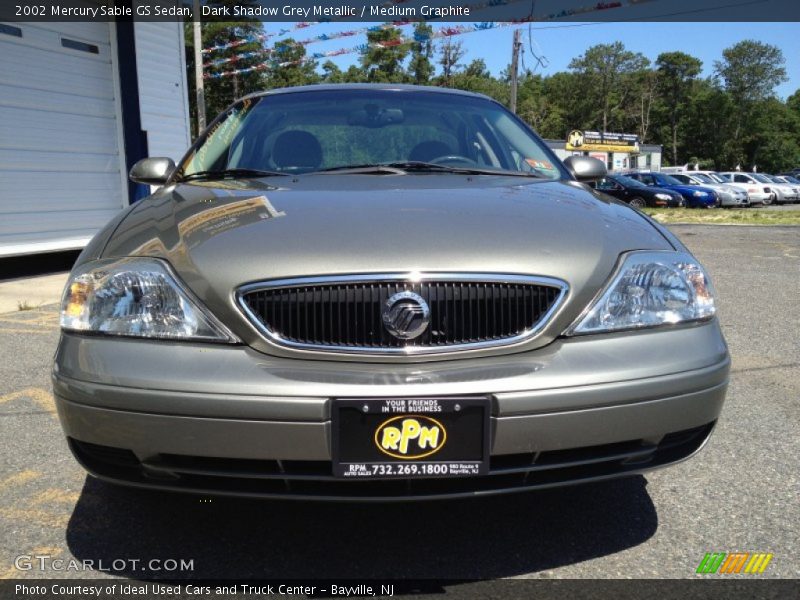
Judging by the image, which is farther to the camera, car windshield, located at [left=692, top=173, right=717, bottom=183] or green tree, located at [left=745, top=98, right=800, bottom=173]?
green tree, located at [left=745, top=98, right=800, bottom=173]

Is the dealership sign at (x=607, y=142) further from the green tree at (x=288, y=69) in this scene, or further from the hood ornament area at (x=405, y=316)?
the hood ornament area at (x=405, y=316)

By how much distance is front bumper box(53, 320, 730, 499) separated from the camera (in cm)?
169

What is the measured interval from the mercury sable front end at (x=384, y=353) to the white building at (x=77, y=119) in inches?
259

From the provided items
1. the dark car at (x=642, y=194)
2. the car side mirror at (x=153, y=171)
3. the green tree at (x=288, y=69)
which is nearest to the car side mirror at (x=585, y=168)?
the car side mirror at (x=153, y=171)

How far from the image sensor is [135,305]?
1886mm

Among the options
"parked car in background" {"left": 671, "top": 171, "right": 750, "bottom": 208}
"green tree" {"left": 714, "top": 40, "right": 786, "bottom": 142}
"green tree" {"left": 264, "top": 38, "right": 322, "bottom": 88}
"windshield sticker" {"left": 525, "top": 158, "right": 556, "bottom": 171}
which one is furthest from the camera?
"green tree" {"left": 714, "top": 40, "right": 786, "bottom": 142}

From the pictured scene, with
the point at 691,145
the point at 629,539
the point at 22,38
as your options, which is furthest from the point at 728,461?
the point at 691,145

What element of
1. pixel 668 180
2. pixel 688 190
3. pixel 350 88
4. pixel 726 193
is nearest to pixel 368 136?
pixel 350 88

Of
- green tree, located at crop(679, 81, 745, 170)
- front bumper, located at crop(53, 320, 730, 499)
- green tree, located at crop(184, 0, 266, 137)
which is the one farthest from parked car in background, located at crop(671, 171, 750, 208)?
green tree, located at crop(679, 81, 745, 170)

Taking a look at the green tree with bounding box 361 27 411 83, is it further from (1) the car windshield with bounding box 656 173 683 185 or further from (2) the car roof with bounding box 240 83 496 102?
(2) the car roof with bounding box 240 83 496 102

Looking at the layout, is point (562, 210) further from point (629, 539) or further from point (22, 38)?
point (22, 38)

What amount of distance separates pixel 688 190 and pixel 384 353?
83.3ft

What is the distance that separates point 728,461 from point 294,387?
184 cm

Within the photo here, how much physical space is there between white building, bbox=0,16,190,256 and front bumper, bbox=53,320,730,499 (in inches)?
264
